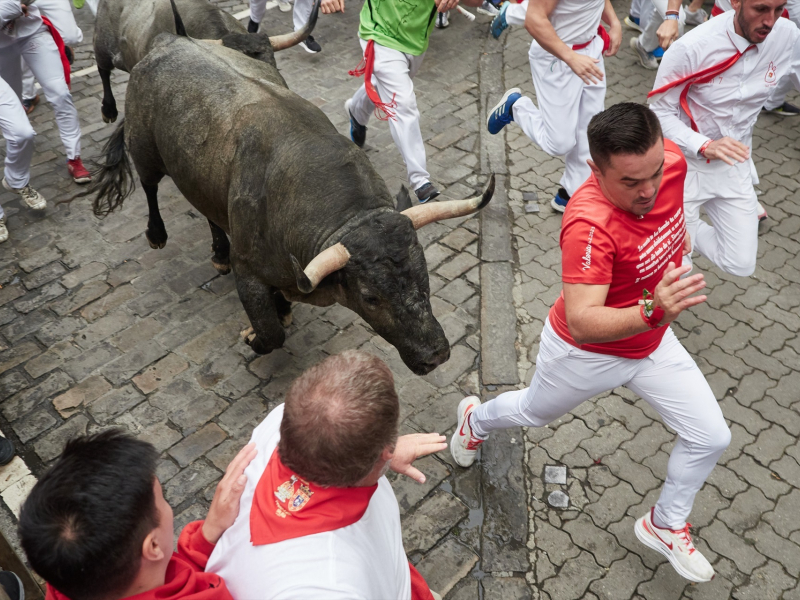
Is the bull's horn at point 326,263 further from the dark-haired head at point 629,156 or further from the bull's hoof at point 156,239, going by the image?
the bull's hoof at point 156,239

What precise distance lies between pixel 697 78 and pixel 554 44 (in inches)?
55.1

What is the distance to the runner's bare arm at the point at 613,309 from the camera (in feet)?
9.14

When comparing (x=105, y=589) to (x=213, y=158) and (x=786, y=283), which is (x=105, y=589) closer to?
(x=213, y=158)

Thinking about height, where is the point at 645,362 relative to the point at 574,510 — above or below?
above

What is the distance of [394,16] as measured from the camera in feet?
21.0

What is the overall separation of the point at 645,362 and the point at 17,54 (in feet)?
21.6

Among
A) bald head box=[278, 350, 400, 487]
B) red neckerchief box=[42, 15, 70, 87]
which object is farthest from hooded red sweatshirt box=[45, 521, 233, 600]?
red neckerchief box=[42, 15, 70, 87]

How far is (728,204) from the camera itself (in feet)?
16.3

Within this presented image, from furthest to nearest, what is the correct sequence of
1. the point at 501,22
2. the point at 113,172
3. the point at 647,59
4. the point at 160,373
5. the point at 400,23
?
1. the point at 647,59
2. the point at 501,22
3. the point at 400,23
4. the point at 113,172
5. the point at 160,373

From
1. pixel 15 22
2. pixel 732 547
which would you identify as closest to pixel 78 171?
pixel 15 22

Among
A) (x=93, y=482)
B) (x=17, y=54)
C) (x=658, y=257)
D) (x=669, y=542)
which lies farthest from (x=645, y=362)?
(x=17, y=54)

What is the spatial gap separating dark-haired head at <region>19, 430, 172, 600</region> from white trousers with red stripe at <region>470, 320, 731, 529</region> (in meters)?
2.28

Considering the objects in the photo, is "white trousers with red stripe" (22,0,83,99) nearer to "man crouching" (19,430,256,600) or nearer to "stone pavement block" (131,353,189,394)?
"stone pavement block" (131,353,189,394)

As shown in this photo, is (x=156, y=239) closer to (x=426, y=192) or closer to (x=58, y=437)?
(x=58, y=437)
